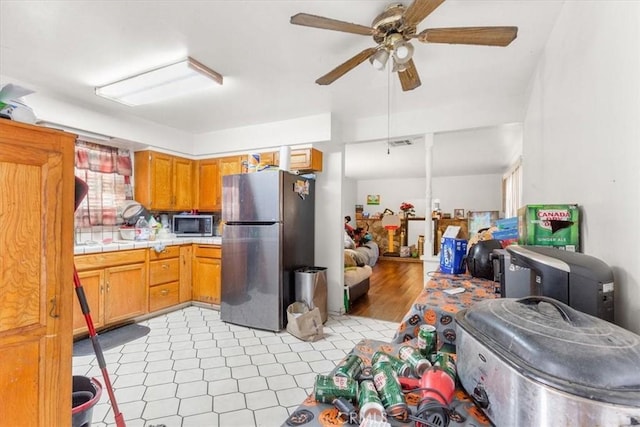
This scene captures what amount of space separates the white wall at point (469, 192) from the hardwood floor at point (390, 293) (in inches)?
95.6

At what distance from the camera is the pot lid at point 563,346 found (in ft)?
1.53

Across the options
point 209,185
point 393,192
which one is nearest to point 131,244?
point 209,185

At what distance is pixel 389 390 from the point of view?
0.65m

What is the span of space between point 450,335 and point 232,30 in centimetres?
210

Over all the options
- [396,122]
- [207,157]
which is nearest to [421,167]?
[396,122]

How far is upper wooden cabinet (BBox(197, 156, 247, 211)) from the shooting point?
155 inches

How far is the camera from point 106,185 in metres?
3.53

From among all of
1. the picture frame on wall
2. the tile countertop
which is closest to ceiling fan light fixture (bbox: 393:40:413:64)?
the tile countertop

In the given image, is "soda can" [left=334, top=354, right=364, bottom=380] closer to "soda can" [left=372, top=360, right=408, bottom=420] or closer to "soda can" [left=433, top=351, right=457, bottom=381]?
"soda can" [left=372, top=360, right=408, bottom=420]

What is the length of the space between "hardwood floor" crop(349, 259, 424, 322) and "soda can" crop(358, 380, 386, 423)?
2.88 m

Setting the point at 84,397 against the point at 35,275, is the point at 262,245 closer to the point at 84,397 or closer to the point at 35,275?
the point at 84,397

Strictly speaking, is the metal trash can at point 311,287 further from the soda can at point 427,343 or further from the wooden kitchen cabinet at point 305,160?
the soda can at point 427,343

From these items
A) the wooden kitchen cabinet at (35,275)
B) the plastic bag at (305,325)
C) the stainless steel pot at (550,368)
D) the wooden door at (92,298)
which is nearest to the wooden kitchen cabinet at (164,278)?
the wooden door at (92,298)

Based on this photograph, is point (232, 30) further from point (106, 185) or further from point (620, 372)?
point (106, 185)
